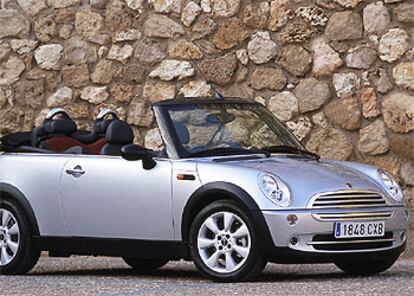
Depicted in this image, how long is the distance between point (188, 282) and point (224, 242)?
1.65 feet

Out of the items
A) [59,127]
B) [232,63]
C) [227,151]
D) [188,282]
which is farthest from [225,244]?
[232,63]

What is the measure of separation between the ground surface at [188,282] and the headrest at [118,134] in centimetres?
109

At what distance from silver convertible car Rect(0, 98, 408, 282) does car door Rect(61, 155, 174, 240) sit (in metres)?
0.01

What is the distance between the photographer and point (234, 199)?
10859 mm

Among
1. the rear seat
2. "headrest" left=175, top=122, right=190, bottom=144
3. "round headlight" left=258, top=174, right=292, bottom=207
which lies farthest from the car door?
"round headlight" left=258, top=174, right=292, bottom=207

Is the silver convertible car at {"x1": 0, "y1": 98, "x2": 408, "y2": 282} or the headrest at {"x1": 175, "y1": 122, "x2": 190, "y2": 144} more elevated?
the headrest at {"x1": 175, "y1": 122, "x2": 190, "y2": 144}

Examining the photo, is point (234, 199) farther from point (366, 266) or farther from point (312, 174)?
point (366, 266)

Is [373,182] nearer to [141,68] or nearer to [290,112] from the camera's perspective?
[290,112]

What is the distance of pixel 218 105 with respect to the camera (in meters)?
12.1

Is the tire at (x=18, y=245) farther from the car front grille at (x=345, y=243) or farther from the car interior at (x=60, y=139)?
the car front grille at (x=345, y=243)

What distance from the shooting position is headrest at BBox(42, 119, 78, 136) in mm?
12953

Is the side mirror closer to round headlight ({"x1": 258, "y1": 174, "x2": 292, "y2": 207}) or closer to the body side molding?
the body side molding

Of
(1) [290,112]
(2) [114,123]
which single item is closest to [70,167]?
(2) [114,123]

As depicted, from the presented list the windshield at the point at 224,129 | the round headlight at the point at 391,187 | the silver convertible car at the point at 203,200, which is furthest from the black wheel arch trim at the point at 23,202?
the round headlight at the point at 391,187
